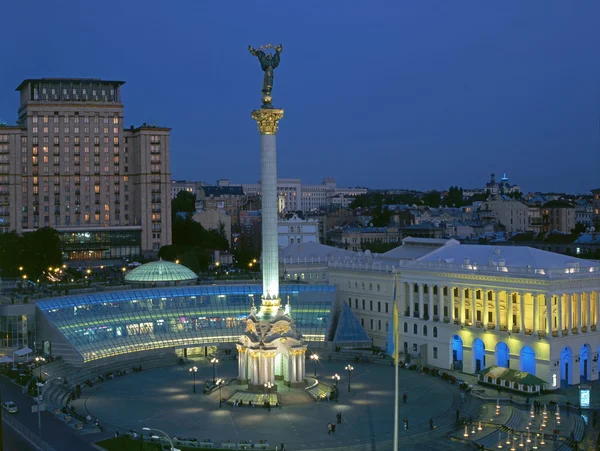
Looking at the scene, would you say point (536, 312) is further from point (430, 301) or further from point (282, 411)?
point (282, 411)

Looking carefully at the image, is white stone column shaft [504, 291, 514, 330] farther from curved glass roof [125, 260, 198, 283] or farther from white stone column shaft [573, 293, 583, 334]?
curved glass roof [125, 260, 198, 283]

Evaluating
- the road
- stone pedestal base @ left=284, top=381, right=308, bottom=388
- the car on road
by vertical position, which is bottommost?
stone pedestal base @ left=284, top=381, right=308, bottom=388

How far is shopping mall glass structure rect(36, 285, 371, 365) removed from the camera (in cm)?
7731

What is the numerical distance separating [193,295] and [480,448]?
47428mm

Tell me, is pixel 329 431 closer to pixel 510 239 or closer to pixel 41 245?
pixel 41 245

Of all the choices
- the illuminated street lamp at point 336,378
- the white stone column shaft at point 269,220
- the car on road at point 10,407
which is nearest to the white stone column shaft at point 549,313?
the illuminated street lamp at point 336,378

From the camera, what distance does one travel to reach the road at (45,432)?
47.0m

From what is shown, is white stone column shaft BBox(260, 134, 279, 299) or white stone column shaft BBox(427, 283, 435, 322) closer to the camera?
white stone column shaft BBox(260, 134, 279, 299)

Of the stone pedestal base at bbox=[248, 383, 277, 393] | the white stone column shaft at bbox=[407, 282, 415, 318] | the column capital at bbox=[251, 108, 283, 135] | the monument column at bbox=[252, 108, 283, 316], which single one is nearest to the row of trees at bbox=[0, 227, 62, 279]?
the monument column at bbox=[252, 108, 283, 316]

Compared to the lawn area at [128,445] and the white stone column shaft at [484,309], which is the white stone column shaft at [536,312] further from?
the lawn area at [128,445]

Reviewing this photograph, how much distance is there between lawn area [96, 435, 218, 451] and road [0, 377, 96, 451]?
3.69 feet

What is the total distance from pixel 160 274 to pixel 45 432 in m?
44.5

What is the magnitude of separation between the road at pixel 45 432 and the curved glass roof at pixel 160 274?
3501 centimetres

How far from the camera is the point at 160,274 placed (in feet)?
308
